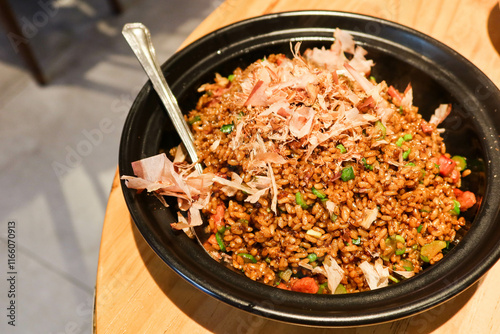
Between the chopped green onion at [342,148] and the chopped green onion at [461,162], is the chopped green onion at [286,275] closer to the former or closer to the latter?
the chopped green onion at [342,148]

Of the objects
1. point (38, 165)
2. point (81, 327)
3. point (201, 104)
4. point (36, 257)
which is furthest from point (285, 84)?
point (38, 165)

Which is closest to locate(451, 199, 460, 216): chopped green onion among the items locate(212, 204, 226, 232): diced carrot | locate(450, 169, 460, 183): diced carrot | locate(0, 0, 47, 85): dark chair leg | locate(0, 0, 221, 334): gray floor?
locate(450, 169, 460, 183): diced carrot

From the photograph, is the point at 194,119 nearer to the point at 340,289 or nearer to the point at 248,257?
the point at 248,257

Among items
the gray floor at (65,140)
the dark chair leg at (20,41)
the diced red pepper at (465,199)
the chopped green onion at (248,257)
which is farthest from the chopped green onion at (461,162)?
the dark chair leg at (20,41)

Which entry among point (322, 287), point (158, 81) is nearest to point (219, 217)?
point (322, 287)

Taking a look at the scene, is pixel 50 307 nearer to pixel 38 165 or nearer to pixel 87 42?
pixel 38 165

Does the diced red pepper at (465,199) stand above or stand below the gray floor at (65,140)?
above
